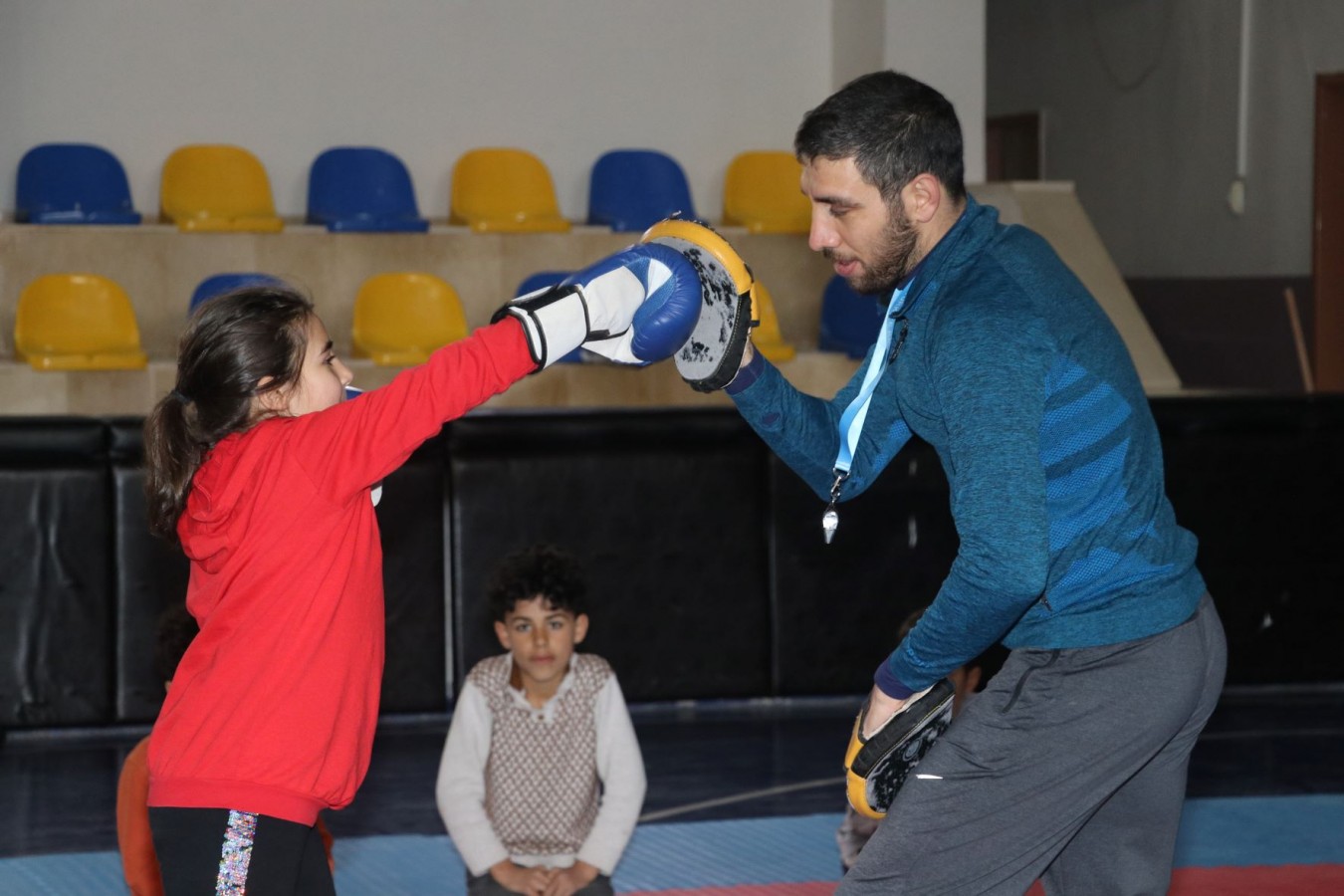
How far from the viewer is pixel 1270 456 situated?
244 inches

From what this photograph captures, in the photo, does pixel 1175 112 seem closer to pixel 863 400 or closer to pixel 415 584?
pixel 415 584

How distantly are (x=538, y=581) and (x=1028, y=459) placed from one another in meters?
1.85

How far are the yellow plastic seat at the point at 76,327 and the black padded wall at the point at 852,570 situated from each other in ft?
11.5

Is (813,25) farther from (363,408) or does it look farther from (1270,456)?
(363,408)

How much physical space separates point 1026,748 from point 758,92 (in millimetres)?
8141

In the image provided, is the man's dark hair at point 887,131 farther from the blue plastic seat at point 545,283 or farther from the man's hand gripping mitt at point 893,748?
the blue plastic seat at point 545,283

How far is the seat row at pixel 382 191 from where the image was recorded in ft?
27.6

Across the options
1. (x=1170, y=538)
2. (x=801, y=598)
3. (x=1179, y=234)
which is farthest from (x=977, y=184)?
(x=1170, y=538)

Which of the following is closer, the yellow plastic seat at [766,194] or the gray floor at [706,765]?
the gray floor at [706,765]

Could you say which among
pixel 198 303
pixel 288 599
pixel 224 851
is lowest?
pixel 224 851

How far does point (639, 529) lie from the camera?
19.4 feet

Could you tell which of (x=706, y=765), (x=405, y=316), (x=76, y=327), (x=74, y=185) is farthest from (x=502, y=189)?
(x=706, y=765)

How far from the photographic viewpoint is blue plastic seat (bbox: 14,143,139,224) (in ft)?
27.3

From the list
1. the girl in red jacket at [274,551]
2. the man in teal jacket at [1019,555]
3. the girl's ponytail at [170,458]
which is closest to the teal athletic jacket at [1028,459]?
the man in teal jacket at [1019,555]
